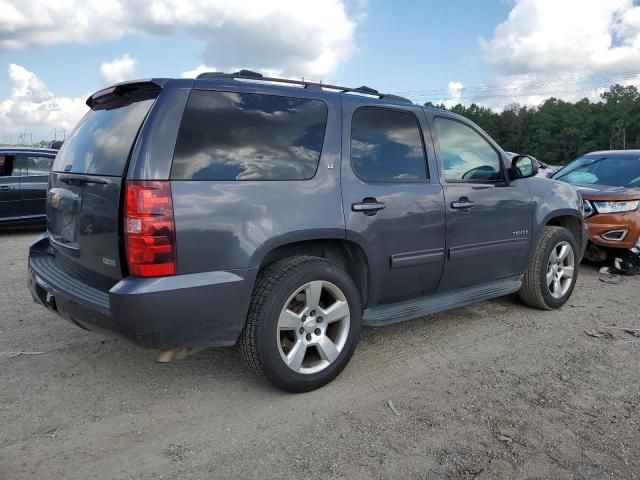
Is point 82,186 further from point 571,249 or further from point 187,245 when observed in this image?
point 571,249

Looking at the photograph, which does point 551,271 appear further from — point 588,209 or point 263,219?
point 263,219

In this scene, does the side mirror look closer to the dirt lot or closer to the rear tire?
the rear tire

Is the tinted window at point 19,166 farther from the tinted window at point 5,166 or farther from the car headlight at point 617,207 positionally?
the car headlight at point 617,207

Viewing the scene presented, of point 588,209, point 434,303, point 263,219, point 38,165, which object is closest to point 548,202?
point 434,303

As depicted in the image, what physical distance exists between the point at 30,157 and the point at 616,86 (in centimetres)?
10494

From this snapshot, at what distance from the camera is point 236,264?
9.22 ft

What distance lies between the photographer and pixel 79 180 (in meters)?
2.99

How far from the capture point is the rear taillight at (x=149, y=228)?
2.59m

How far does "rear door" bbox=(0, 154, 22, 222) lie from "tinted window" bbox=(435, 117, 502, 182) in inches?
309

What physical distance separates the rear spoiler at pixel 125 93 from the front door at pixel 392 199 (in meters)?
1.21

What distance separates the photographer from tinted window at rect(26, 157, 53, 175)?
9.11m

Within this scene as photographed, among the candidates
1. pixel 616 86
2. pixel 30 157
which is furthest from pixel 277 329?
pixel 616 86

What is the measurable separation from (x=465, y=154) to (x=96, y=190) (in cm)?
276

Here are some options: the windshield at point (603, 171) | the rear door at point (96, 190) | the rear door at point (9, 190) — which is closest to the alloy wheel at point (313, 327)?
the rear door at point (96, 190)
